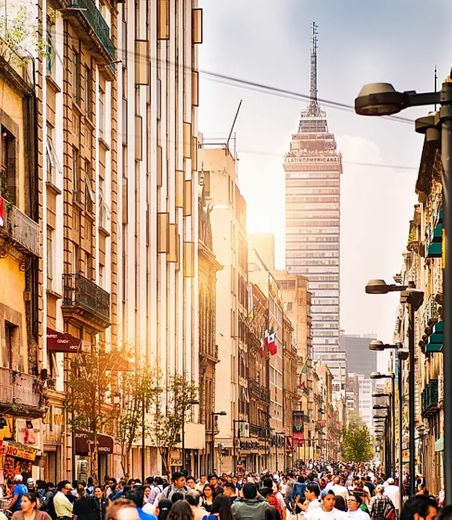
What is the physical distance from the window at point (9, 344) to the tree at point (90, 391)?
5.02 meters

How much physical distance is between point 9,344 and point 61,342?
4.01 meters

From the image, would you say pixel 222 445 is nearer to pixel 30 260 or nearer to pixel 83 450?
pixel 83 450

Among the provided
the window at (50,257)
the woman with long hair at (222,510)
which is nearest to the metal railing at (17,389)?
the window at (50,257)

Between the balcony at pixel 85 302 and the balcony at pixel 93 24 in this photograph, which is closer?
the balcony at pixel 85 302

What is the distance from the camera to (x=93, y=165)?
5862cm

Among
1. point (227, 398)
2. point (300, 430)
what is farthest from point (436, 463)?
point (300, 430)

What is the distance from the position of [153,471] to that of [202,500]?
2024 inches

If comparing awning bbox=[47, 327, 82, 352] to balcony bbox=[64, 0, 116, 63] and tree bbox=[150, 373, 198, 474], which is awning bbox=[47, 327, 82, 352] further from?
tree bbox=[150, 373, 198, 474]

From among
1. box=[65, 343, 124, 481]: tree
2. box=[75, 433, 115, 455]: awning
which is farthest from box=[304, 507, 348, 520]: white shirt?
box=[75, 433, 115, 455]: awning

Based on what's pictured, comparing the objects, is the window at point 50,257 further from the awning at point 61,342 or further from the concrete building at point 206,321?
the concrete building at point 206,321

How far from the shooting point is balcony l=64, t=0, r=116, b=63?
176ft

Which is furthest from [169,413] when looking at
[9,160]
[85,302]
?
[9,160]

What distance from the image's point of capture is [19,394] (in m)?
43.0

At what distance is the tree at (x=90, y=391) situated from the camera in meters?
49.9
